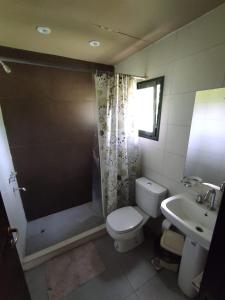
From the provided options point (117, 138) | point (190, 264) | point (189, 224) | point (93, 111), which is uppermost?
point (93, 111)

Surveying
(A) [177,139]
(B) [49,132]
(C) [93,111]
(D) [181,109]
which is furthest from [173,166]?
(B) [49,132]

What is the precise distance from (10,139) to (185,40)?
2208 mm

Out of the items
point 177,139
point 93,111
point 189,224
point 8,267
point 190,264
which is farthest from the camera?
point 93,111

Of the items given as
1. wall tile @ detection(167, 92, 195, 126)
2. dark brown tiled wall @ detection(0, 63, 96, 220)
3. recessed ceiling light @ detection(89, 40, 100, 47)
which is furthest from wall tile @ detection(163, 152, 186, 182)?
recessed ceiling light @ detection(89, 40, 100, 47)

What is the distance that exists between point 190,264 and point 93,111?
2.17m

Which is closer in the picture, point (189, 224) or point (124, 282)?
point (189, 224)

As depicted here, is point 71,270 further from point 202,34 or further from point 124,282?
point 202,34

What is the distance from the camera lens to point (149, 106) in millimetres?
1800

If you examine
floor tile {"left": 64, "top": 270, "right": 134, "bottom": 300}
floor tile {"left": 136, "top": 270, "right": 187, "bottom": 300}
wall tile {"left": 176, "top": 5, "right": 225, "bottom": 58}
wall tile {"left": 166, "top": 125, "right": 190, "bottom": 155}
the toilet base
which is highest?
wall tile {"left": 176, "top": 5, "right": 225, "bottom": 58}

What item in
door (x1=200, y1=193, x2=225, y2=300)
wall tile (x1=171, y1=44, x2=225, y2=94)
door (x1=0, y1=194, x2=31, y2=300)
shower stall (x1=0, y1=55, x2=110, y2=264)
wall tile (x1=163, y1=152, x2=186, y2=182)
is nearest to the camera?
door (x1=200, y1=193, x2=225, y2=300)

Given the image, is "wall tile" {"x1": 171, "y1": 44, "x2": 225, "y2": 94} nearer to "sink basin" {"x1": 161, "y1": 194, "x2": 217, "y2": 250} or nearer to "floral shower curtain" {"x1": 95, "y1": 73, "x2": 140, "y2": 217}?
"floral shower curtain" {"x1": 95, "y1": 73, "x2": 140, "y2": 217}

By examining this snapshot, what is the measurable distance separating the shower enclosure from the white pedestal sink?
117 centimetres

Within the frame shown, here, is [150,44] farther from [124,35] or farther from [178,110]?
[178,110]

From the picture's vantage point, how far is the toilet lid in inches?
63.8
